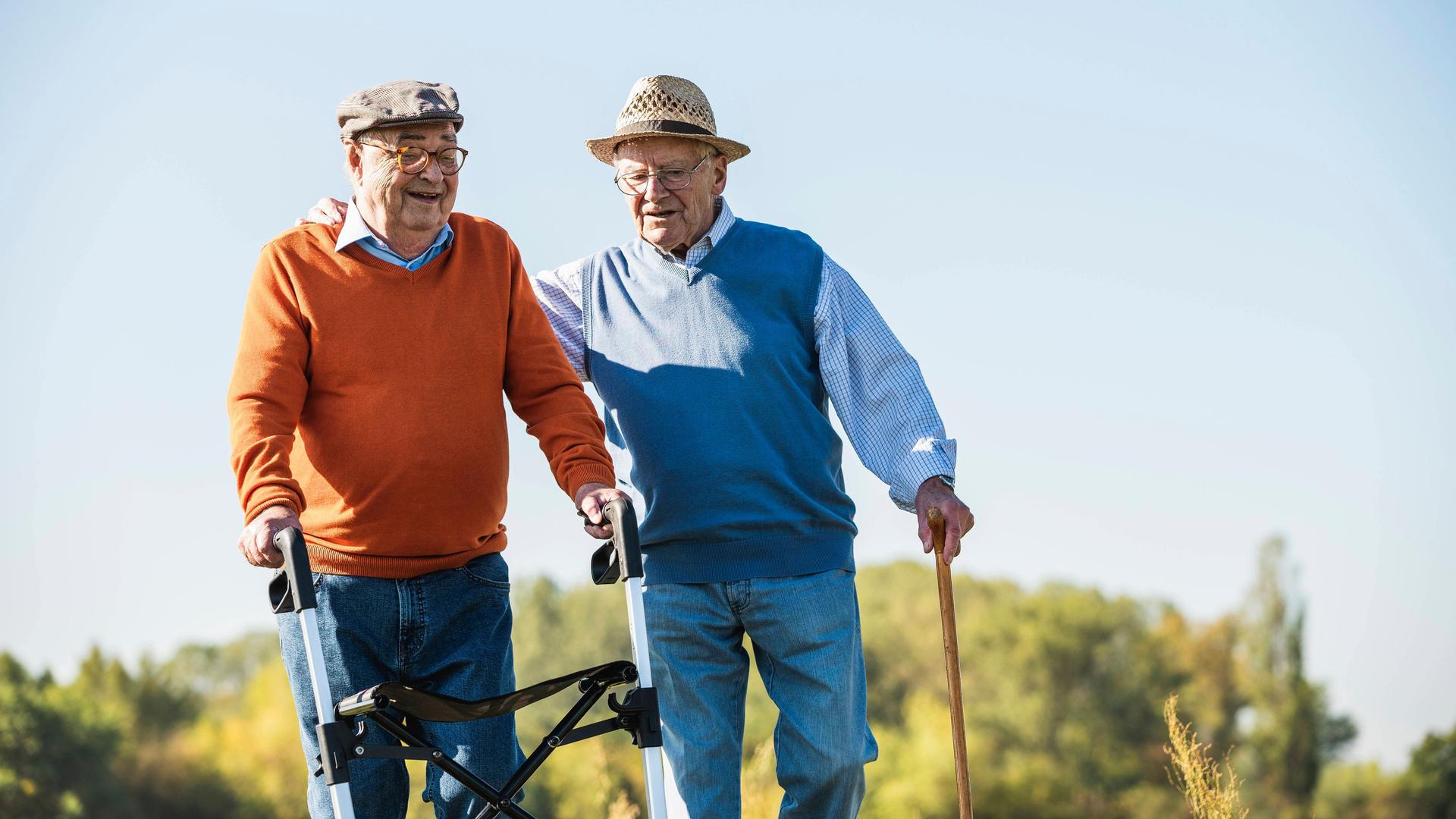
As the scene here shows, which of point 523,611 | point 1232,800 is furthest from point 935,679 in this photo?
point 1232,800

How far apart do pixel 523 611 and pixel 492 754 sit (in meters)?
24.1

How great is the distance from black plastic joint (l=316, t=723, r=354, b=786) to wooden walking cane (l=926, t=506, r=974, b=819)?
1.29m

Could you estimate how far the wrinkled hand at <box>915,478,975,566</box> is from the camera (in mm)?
2992

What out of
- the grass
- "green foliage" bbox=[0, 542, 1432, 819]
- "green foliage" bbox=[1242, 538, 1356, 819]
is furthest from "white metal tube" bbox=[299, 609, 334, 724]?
"green foliage" bbox=[1242, 538, 1356, 819]

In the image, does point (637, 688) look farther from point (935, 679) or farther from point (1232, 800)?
point (935, 679)

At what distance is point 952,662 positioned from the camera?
9.94 feet

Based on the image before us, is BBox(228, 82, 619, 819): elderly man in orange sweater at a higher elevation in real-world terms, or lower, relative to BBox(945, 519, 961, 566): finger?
higher

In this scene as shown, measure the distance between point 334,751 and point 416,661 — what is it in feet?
1.20

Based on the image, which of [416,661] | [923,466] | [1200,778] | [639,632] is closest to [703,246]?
[923,466]

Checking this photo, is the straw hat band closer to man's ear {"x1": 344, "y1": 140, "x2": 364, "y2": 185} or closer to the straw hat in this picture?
the straw hat

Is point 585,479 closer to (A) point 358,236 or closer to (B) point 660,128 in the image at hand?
(A) point 358,236

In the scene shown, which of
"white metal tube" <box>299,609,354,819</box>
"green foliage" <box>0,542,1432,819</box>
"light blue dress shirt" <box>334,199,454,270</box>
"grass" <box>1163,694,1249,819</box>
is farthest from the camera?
"green foliage" <box>0,542,1432,819</box>

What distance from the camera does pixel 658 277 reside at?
10.3 feet

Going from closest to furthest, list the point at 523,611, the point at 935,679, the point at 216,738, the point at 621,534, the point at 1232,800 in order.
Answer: the point at 621,534, the point at 1232,800, the point at 216,738, the point at 523,611, the point at 935,679
